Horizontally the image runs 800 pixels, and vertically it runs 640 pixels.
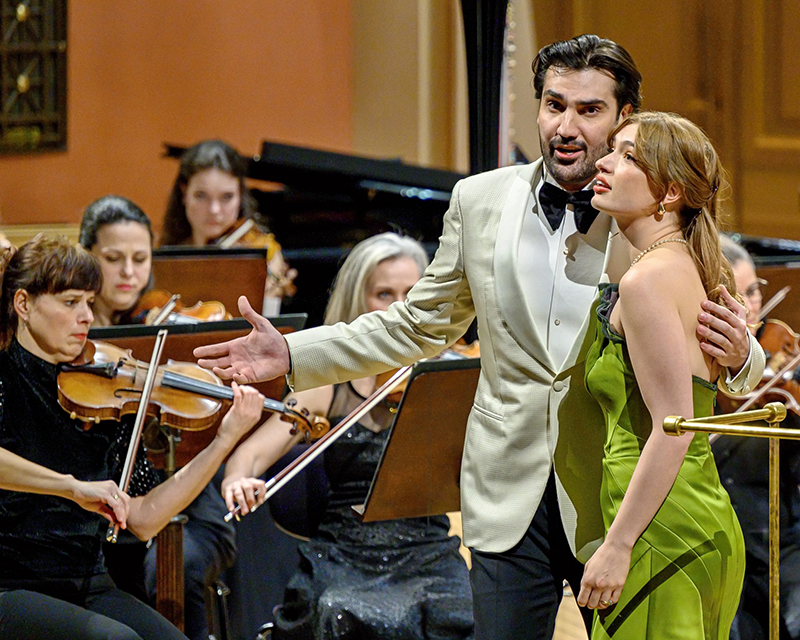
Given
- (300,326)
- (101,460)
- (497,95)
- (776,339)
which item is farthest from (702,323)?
(776,339)

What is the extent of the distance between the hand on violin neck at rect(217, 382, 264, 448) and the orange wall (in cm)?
311

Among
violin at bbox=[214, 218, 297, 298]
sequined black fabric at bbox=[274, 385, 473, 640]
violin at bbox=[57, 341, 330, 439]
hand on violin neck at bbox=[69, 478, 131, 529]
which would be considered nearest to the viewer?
hand on violin neck at bbox=[69, 478, 131, 529]

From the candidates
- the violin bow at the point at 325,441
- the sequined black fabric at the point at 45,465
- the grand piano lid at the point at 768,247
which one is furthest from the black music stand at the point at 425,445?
the grand piano lid at the point at 768,247

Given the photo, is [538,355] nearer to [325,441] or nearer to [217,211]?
[325,441]

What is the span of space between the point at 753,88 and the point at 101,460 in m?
3.96

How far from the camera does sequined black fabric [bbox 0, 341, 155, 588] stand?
6.25 ft

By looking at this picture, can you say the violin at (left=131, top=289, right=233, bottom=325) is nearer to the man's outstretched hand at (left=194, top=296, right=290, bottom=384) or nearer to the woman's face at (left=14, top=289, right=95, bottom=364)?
the woman's face at (left=14, top=289, right=95, bottom=364)

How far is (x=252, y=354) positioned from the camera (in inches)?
62.7

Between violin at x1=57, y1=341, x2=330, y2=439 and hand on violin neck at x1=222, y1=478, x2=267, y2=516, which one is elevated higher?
violin at x1=57, y1=341, x2=330, y2=439

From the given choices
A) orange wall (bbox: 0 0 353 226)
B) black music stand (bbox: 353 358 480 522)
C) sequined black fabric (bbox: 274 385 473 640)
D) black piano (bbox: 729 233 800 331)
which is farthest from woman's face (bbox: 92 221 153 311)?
orange wall (bbox: 0 0 353 226)

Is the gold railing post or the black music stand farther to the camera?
the black music stand

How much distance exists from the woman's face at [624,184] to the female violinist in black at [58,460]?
2.78 feet

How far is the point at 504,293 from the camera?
1.58m

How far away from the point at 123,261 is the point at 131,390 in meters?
0.72
